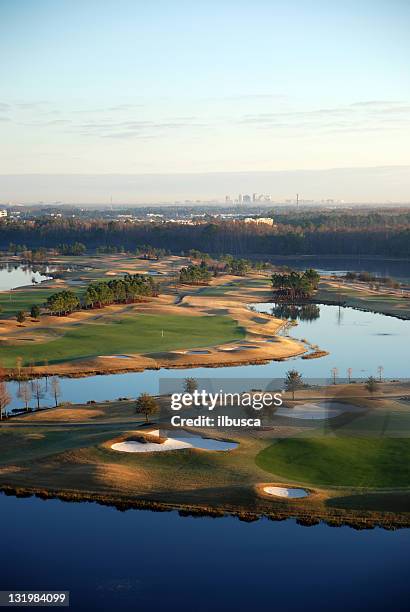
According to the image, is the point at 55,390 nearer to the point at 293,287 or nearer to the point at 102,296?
the point at 102,296

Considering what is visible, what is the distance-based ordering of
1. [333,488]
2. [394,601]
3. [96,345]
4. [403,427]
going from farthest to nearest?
[96,345]
[403,427]
[333,488]
[394,601]

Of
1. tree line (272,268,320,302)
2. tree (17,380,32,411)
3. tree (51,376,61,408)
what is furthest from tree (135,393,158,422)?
tree line (272,268,320,302)

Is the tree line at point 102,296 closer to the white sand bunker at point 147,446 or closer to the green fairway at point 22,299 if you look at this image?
the green fairway at point 22,299

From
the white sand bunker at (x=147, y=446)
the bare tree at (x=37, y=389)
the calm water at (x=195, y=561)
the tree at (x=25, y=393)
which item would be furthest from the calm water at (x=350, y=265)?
the calm water at (x=195, y=561)

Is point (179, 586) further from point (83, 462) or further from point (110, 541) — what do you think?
point (83, 462)

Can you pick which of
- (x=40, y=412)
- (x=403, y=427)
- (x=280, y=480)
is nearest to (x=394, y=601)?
(x=280, y=480)
